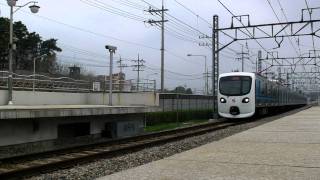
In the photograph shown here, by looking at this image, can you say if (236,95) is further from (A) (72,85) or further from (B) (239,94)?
(A) (72,85)

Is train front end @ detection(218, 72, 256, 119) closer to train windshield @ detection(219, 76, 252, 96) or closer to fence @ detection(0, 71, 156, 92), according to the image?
train windshield @ detection(219, 76, 252, 96)

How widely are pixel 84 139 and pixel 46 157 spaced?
569 centimetres

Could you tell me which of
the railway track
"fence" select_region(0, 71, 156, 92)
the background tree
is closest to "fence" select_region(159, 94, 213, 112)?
"fence" select_region(0, 71, 156, 92)

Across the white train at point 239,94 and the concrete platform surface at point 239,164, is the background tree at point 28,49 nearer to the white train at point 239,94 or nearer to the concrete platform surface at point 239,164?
the white train at point 239,94

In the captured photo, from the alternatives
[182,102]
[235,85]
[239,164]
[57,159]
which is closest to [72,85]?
[235,85]

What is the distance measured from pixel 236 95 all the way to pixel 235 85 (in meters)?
0.69

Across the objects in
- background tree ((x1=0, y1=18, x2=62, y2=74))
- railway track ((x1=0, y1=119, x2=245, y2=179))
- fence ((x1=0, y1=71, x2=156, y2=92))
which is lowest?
railway track ((x1=0, y1=119, x2=245, y2=179))

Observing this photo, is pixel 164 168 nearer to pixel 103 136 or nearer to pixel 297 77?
pixel 103 136

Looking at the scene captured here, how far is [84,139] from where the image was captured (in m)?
20.2

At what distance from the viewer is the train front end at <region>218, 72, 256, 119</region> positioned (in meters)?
32.6

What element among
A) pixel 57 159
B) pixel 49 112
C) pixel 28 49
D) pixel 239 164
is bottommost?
pixel 57 159

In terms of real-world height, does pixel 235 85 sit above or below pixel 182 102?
above

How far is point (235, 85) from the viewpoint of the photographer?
1304 inches

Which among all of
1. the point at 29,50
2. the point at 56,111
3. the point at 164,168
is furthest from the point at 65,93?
the point at 29,50
